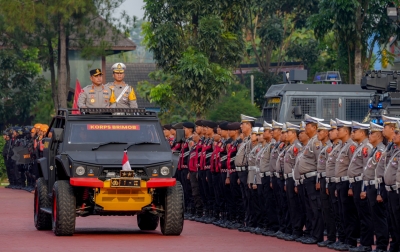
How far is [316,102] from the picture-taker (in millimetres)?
27938

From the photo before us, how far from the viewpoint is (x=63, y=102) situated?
43.6m

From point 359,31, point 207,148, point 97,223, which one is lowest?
point 97,223

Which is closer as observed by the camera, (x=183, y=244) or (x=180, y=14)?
(x=183, y=244)

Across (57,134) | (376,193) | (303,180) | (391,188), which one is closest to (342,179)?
(376,193)

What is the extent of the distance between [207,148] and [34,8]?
63.6 ft

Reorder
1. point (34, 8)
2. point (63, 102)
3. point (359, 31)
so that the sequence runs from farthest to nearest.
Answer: point (63, 102) < point (34, 8) < point (359, 31)

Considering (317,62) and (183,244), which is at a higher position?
(317,62)

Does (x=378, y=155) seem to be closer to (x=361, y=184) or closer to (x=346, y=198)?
(x=361, y=184)

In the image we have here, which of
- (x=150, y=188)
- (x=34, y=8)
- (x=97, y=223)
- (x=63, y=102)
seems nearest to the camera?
(x=150, y=188)

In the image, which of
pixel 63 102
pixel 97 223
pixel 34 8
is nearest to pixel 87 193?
pixel 97 223

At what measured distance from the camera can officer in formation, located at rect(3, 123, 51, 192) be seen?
1453 inches

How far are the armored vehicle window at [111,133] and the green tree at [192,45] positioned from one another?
1728cm

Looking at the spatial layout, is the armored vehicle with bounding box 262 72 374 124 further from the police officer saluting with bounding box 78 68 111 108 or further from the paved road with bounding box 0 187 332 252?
the police officer saluting with bounding box 78 68 111 108

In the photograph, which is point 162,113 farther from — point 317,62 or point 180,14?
point 317,62
